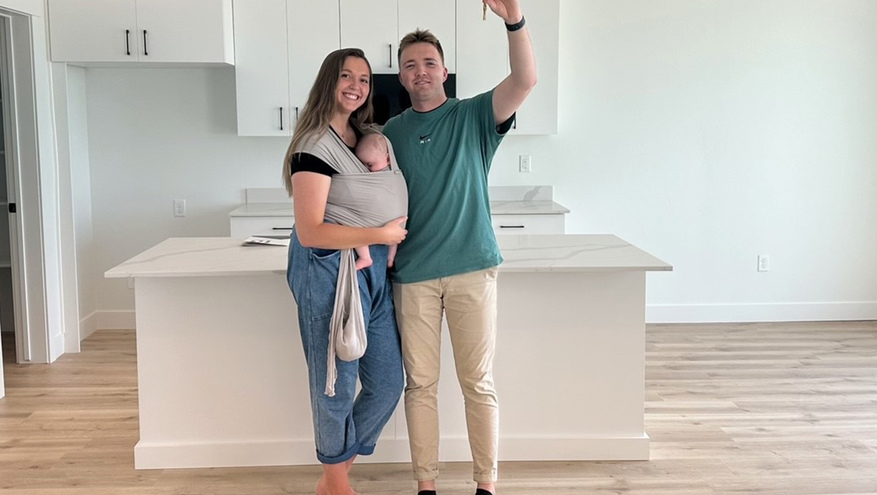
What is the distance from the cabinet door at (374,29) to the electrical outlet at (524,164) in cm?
97

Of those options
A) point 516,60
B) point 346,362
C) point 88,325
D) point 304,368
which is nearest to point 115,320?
point 88,325

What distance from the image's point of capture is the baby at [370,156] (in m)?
2.44

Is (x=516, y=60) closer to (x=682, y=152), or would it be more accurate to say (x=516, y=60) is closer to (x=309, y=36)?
(x=309, y=36)

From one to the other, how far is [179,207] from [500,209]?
1.94m

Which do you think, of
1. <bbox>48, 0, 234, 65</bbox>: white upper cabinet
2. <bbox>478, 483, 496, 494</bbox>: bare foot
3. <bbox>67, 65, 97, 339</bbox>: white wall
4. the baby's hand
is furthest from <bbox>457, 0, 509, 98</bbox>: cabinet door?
<bbox>478, 483, 496, 494</bbox>: bare foot

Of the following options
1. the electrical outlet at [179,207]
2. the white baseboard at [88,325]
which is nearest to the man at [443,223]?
the electrical outlet at [179,207]

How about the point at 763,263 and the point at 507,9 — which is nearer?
the point at 507,9

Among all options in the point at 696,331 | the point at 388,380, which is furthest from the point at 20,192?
the point at 696,331

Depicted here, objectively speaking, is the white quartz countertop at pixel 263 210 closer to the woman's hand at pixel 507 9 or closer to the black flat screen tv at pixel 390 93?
the black flat screen tv at pixel 390 93

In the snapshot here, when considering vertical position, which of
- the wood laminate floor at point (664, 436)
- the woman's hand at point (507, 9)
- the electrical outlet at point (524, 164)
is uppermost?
the woman's hand at point (507, 9)

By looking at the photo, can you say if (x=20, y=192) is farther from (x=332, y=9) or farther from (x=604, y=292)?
(x=604, y=292)

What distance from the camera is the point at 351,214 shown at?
8.05ft

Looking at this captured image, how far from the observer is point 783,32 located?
5137 mm

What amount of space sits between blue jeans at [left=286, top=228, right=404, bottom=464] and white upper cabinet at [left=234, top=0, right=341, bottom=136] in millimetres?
2440
